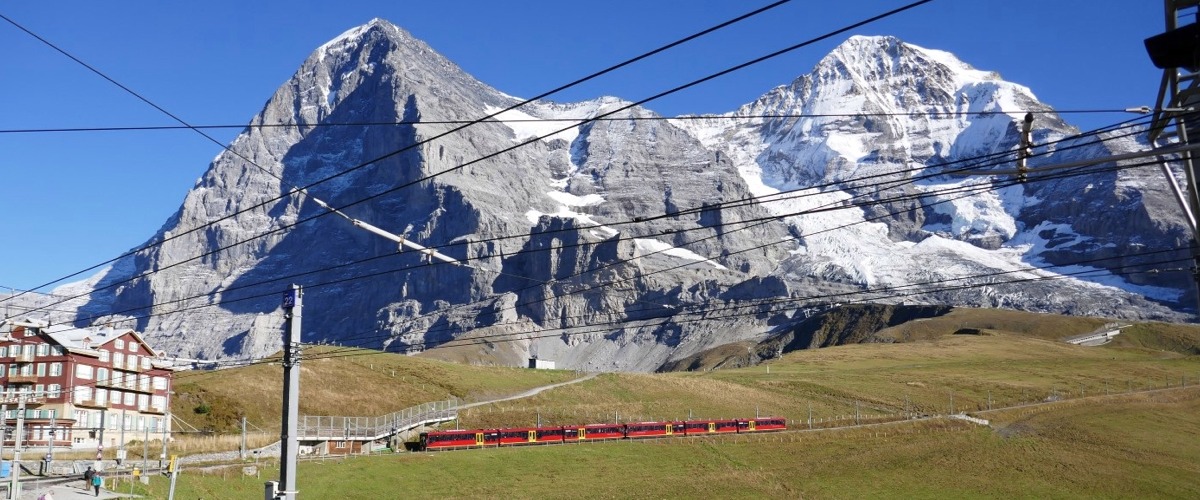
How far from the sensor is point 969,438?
11625cm

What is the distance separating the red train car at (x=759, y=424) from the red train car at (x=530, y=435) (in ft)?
66.0

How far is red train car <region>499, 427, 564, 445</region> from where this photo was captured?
107562 millimetres

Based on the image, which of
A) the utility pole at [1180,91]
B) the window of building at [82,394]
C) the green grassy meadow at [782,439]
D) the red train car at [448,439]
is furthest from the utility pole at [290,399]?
the window of building at [82,394]

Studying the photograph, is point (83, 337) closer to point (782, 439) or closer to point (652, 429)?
point (652, 429)

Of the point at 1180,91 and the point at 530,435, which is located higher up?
the point at 1180,91

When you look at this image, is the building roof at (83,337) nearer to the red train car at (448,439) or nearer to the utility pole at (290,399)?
the red train car at (448,439)

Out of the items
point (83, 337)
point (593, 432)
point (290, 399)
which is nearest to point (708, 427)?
point (593, 432)

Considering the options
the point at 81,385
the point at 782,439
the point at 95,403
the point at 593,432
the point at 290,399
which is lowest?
the point at 782,439

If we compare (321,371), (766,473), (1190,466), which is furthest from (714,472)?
(321,371)

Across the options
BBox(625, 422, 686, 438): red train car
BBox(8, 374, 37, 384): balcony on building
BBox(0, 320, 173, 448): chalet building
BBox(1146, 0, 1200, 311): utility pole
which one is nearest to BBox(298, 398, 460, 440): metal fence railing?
BBox(0, 320, 173, 448): chalet building

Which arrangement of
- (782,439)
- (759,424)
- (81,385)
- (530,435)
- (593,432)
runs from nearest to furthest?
(81,385)
(530,435)
(593,432)
(782,439)
(759,424)

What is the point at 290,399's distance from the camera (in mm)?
34219

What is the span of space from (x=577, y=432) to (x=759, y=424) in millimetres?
21652

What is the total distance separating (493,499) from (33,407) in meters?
47.8
